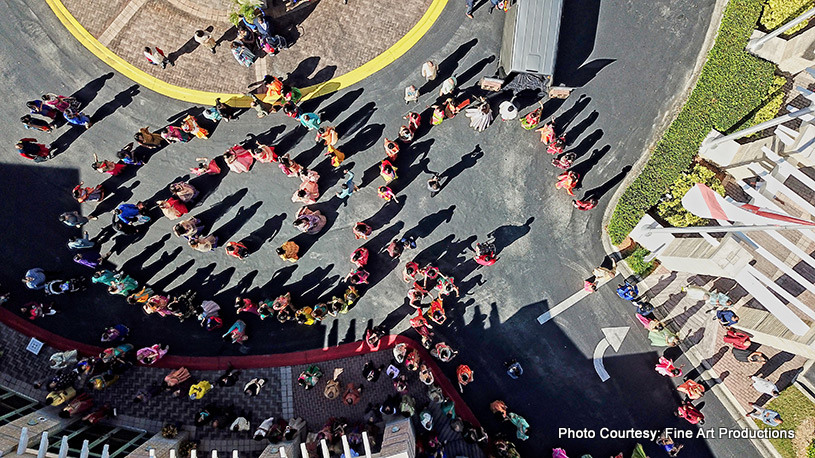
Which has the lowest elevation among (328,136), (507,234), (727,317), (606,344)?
(727,317)

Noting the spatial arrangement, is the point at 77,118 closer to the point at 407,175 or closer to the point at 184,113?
the point at 184,113

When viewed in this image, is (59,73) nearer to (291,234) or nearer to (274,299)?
(291,234)

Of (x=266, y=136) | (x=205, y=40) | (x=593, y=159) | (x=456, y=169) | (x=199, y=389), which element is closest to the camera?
(x=199, y=389)

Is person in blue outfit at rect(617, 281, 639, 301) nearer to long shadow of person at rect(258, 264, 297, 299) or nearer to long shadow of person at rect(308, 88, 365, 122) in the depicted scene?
long shadow of person at rect(308, 88, 365, 122)

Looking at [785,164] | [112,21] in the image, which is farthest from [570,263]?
[112,21]

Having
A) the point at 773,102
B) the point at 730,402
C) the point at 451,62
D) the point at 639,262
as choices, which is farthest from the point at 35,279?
the point at 773,102

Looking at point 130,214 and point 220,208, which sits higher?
point 130,214

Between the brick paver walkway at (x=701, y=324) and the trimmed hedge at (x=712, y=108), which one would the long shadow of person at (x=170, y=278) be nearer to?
the trimmed hedge at (x=712, y=108)
